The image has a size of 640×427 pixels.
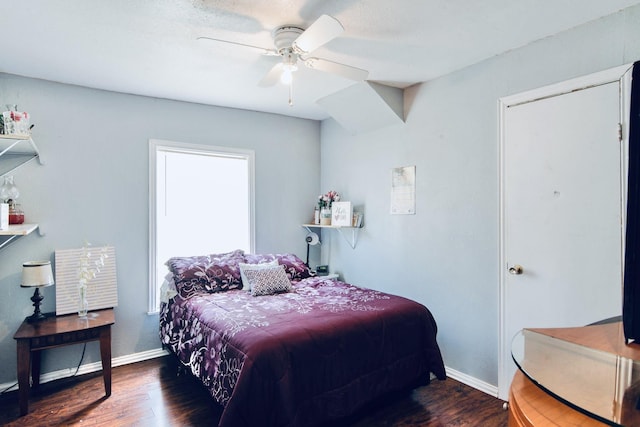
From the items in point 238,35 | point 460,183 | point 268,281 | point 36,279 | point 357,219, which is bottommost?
point 268,281

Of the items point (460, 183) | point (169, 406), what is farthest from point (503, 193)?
point (169, 406)

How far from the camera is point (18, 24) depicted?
212cm

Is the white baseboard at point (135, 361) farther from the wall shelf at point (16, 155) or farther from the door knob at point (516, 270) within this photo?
the wall shelf at point (16, 155)

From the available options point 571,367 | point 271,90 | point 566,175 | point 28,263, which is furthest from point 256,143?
point 571,367

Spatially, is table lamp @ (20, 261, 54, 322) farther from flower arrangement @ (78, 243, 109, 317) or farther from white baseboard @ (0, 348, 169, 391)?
white baseboard @ (0, 348, 169, 391)

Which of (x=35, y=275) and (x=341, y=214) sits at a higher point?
(x=341, y=214)

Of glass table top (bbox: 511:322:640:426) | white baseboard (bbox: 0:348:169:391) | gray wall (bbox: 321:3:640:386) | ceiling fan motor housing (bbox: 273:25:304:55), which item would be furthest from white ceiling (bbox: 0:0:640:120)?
white baseboard (bbox: 0:348:169:391)

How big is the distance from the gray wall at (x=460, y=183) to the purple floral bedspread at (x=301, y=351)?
0.47 metres

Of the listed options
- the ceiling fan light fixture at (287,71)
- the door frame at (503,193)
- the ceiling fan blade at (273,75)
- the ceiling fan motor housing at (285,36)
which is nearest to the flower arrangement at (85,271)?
the ceiling fan blade at (273,75)

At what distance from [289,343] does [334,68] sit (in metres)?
1.73

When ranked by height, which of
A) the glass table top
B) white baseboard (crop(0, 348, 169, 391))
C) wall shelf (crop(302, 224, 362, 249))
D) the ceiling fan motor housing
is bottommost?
white baseboard (crop(0, 348, 169, 391))

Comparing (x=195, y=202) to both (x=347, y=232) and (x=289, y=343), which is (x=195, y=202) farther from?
(x=289, y=343)

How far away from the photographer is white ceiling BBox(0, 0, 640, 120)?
6.46 ft

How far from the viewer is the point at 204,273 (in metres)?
3.23
